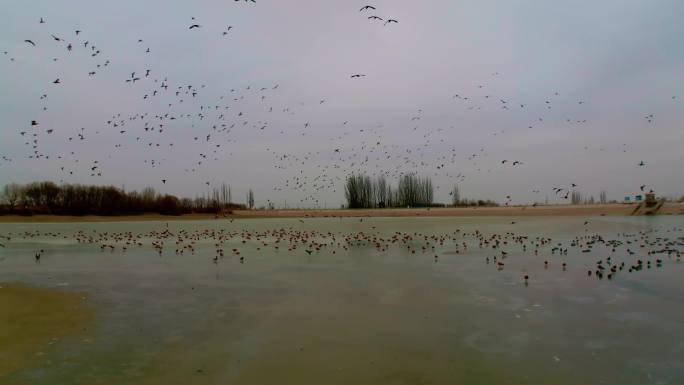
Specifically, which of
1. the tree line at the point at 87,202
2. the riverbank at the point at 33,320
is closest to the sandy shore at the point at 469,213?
the tree line at the point at 87,202

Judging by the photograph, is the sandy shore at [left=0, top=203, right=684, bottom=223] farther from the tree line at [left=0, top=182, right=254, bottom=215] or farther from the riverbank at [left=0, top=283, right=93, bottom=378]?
the riverbank at [left=0, top=283, right=93, bottom=378]

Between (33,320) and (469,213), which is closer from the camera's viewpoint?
(33,320)

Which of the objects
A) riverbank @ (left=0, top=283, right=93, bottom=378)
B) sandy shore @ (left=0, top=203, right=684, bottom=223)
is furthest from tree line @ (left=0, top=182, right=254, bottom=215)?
riverbank @ (left=0, top=283, right=93, bottom=378)

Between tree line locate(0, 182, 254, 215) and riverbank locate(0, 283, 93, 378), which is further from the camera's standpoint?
tree line locate(0, 182, 254, 215)

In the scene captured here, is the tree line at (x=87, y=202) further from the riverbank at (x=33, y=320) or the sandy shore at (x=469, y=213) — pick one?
the riverbank at (x=33, y=320)

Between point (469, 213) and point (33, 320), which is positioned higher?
point (469, 213)

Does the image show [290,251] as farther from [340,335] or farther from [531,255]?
[340,335]

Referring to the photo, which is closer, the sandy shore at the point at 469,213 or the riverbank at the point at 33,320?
the riverbank at the point at 33,320

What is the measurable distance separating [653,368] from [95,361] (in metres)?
8.36

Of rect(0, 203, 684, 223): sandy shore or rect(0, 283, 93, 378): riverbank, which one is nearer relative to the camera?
rect(0, 283, 93, 378): riverbank

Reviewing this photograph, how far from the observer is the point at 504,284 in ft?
46.4

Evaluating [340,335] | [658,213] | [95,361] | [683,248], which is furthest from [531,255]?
[658,213]

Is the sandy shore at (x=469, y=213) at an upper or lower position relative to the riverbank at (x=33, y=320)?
upper

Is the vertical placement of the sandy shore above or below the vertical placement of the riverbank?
above
